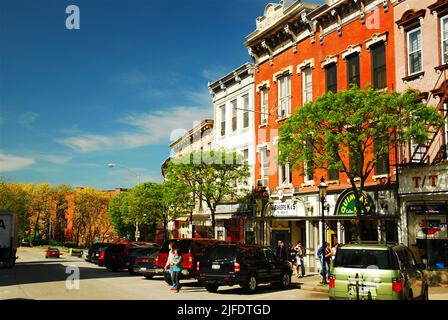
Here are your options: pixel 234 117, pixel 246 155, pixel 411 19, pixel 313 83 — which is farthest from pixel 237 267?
pixel 234 117

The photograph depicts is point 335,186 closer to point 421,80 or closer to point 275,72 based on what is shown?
point 421,80

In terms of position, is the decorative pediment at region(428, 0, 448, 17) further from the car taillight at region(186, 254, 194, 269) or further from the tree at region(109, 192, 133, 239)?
the tree at region(109, 192, 133, 239)

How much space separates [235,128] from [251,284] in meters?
20.2

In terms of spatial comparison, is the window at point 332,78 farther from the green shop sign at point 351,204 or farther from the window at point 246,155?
the window at point 246,155

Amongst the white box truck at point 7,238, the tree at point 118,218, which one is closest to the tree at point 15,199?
the tree at point 118,218

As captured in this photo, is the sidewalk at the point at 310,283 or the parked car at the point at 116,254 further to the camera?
the parked car at the point at 116,254

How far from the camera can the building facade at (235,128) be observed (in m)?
34.8

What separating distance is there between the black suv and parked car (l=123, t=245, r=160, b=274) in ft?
22.0

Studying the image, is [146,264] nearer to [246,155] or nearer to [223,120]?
[246,155]

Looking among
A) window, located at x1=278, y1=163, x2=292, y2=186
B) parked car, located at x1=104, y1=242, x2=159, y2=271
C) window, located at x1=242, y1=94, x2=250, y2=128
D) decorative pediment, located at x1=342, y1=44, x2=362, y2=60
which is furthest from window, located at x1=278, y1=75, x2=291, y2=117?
parked car, located at x1=104, y1=242, x2=159, y2=271

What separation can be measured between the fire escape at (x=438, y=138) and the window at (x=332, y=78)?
21.9 feet

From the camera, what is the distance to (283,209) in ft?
99.7

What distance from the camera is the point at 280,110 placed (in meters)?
31.5

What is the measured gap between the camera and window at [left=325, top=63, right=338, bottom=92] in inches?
1058
